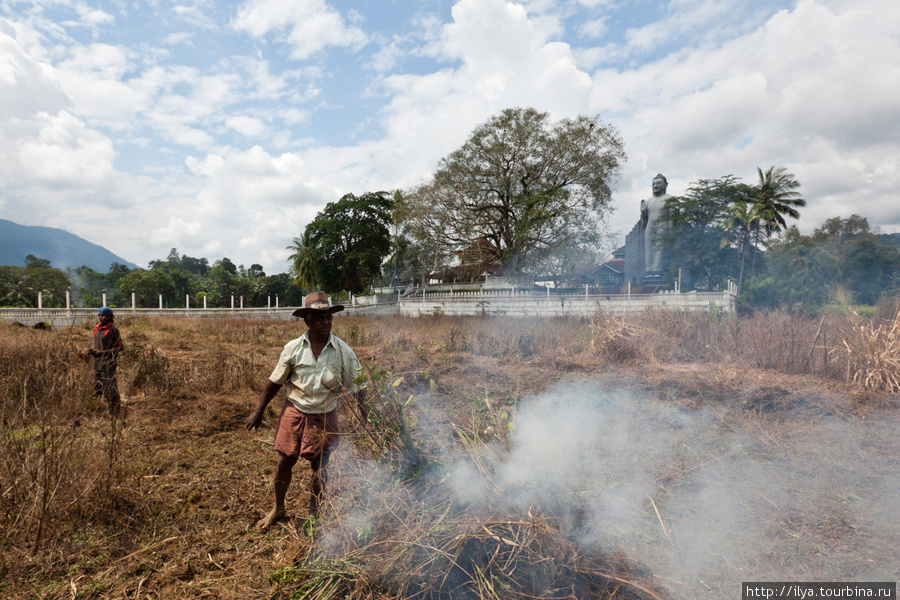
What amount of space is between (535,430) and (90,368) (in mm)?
5848

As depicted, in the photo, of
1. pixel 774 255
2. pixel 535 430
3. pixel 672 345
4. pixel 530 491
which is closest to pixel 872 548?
pixel 530 491

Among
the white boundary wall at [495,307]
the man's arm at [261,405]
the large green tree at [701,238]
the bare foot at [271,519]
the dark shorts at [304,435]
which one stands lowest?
the bare foot at [271,519]

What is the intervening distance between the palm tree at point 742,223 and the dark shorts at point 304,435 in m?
Result: 26.1

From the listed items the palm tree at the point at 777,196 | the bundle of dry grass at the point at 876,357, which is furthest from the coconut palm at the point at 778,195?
the bundle of dry grass at the point at 876,357

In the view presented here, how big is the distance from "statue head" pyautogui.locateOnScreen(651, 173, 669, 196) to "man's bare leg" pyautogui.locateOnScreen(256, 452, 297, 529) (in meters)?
26.1

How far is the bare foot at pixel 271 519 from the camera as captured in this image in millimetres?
2752

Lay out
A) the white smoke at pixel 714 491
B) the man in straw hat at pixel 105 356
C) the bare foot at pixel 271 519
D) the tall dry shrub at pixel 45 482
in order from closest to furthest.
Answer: the white smoke at pixel 714 491 < the tall dry shrub at pixel 45 482 < the bare foot at pixel 271 519 < the man in straw hat at pixel 105 356

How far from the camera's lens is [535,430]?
133 inches

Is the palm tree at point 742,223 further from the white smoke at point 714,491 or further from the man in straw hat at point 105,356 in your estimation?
the man in straw hat at point 105,356

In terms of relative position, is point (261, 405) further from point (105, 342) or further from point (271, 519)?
point (105, 342)

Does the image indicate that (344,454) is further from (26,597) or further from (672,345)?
(672,345)

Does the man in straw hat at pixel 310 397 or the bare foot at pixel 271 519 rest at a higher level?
the man in straw hat at pixel 310 397

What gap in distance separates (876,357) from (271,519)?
Result: 6.54 meters

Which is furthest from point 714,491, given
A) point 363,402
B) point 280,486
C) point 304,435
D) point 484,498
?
point 280,486
